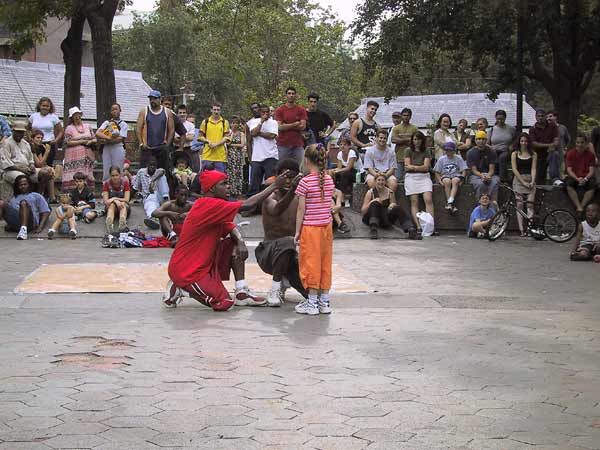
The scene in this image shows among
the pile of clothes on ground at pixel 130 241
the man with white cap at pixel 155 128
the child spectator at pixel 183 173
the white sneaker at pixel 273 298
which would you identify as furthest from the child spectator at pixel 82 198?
the white sneaker at pixel 273 298

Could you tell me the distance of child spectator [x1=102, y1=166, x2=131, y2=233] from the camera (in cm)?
1625

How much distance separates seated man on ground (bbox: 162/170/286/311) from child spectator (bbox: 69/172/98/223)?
287 inches

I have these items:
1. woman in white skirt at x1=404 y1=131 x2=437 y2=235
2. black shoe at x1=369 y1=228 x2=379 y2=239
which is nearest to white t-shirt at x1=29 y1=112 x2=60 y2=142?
black shoe at x1=369 y1=228 x2=379 y2=239

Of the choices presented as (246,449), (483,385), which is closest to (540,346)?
(483,385)

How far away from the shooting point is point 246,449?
5.11 metres

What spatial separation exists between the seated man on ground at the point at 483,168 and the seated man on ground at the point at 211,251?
856 centimetres

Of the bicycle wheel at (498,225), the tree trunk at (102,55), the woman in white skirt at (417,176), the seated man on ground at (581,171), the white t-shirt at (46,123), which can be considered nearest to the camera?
the bicycle wheel at (498,225)

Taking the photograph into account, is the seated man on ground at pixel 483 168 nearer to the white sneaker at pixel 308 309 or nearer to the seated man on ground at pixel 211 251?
the seated man on ground at pixel 211 251

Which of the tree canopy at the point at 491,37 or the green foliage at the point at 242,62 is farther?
the green foliage at the point at 242,62

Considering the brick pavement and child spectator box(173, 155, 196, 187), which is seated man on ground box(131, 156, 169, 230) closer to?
child spectator box(173, 155, 196, 187)

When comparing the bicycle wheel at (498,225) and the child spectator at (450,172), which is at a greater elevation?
the child spectator at (450,172)

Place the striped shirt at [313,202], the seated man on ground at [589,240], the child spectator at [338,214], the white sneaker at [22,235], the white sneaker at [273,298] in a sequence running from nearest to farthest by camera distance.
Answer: the striped shirt at [313,202] < the white sneaker at [273,298] < the seated man on ground at [589,240] < the white sneaker at [22,235] < the child spectator at [338,214]

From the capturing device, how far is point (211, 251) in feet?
32.6

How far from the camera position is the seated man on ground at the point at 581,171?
57.5 ft
